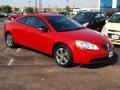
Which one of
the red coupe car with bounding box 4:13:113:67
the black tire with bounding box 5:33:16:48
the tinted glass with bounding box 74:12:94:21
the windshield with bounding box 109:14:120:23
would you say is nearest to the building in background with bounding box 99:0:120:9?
the tinted glass with bounding box 74:12:94:21

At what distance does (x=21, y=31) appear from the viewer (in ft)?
34.0

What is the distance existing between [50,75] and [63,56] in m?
1.06

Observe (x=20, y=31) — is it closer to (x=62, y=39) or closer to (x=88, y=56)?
(x=62, y=39)

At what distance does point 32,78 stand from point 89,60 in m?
1.73

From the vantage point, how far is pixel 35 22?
9.80 m

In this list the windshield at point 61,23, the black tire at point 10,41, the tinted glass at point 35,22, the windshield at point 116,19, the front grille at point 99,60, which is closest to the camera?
the front grille at point 99,60

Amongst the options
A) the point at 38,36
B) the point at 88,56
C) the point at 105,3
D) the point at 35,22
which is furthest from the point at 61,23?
the point at 105,3

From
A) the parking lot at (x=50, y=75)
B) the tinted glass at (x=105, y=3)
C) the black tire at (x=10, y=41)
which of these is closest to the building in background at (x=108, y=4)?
the tinted glass at (x=105, y=3)

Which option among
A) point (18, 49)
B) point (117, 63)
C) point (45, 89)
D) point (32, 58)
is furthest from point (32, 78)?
point (18, 49)

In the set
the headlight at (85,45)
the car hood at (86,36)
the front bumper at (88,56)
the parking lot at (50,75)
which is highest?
the car hood at (86,36)

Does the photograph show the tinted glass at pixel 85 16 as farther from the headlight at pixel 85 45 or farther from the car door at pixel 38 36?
the headlight at pixel 85 45

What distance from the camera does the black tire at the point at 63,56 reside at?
820 centimetres

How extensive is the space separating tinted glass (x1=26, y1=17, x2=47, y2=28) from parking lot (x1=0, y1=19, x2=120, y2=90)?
1077 millimetres

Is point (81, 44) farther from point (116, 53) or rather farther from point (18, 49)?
point (18, 49)
